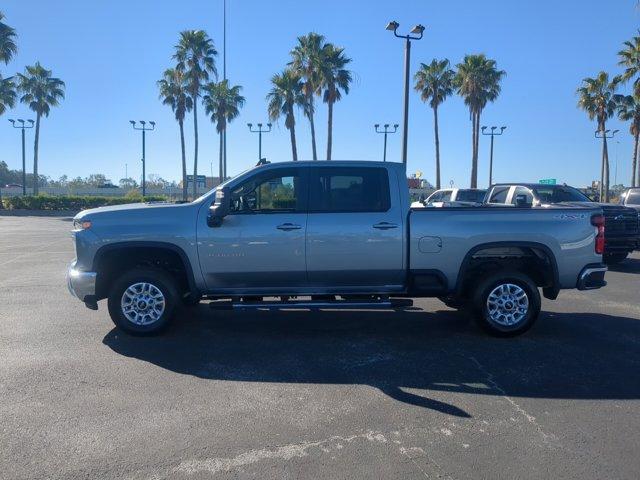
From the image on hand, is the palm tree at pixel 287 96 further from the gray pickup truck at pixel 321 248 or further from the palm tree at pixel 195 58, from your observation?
the gray pickup truck at pixel 321 248

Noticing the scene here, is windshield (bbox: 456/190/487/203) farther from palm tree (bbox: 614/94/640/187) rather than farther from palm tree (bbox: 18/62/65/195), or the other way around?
palm tree (bbox: 18/62/65/195)

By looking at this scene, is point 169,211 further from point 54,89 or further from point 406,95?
point 54,89

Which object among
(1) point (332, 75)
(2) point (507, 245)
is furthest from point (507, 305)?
(1) point (332, 75)

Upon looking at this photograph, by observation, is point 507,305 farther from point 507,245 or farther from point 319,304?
point 319,304

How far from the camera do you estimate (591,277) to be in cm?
646

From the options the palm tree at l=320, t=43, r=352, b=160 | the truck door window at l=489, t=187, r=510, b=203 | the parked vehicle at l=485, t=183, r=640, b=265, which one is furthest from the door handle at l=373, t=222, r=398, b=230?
the palm tree at l=320, t=43, r=352, b=160

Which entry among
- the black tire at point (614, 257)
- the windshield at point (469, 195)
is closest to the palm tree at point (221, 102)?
the windshield at point (469, 195)

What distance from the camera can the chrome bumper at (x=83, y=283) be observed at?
6.19 m

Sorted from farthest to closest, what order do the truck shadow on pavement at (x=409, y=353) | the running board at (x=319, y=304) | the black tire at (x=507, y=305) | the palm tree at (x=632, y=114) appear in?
the palm tree at (x=632, y=114)
the black tire at (x=507, y=305)
the running board at (x=319, y=304)
the truck shadow on pavement at (x=409, y=353)

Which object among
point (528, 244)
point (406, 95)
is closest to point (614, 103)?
point (406, 95)

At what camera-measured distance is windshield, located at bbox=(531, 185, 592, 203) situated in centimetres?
1280

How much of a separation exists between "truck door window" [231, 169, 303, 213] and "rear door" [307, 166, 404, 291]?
213 mm

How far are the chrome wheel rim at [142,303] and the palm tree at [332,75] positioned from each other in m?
30.9

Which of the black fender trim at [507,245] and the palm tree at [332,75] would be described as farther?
the palm tree at [332,75]
